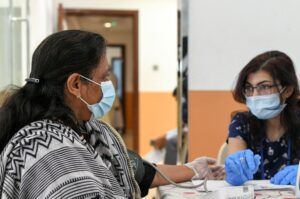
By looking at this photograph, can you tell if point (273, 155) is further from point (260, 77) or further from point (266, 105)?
point (260, 77)

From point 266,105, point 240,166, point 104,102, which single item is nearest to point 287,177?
point 240,166

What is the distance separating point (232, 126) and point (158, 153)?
2.11 meters

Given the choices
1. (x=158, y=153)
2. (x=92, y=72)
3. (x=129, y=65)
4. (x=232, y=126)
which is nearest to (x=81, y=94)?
(x=92, y=72)

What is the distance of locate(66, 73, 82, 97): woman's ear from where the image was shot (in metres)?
1.00

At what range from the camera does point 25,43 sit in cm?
277

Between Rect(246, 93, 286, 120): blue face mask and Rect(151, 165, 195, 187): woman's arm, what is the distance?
42 cm

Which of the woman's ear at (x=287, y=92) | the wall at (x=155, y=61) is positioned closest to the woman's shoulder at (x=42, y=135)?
the woman's ear at (x=287, y=92)

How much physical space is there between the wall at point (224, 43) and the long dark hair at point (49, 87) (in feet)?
4.52

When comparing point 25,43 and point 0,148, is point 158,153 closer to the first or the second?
point 25,43

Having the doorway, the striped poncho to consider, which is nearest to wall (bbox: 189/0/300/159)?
the striped poncho

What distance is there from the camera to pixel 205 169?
142 cm

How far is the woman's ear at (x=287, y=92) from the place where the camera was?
5.43 ft

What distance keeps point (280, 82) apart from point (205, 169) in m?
0.50

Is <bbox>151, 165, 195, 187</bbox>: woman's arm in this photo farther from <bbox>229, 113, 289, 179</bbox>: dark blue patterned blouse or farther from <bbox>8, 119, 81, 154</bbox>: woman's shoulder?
<bbox>8, 119, 81, 154</bbox>: woman's shoulder
